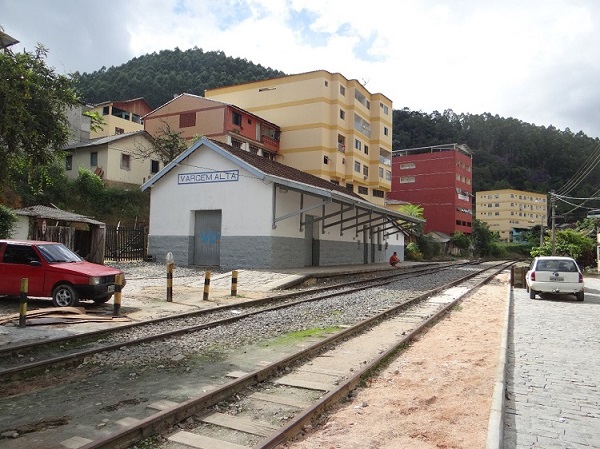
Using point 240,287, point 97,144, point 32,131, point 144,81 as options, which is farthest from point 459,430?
point 144,81

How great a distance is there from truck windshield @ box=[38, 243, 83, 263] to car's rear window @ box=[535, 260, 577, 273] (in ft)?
45.4

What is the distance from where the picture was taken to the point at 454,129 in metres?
96.9

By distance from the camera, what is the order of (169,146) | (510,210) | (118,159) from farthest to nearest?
(510,210) → (169,146) → (118,159)

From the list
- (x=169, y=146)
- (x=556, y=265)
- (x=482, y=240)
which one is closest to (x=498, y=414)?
(x=556, y=265)

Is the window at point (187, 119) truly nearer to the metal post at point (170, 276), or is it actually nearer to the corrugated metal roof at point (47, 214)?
the corrugated metal roof at point (47, 214)

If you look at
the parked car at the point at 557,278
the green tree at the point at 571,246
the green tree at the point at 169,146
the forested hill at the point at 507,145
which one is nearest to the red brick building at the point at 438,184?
the forested hill at the point at 507,145

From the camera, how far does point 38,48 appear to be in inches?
318

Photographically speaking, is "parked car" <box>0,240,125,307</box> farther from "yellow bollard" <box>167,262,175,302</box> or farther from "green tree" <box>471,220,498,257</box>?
"green tree" <box>471,220,498,257</box>

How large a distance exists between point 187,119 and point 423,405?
142 ft

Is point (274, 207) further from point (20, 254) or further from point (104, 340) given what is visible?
point (104, 340)

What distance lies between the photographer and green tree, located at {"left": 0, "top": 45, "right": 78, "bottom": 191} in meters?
7.40

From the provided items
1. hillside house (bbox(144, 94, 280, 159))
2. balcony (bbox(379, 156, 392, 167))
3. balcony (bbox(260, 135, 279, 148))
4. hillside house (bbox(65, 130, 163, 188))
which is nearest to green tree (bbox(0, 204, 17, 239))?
hillside house (bbox(65, 130, 163, 188))

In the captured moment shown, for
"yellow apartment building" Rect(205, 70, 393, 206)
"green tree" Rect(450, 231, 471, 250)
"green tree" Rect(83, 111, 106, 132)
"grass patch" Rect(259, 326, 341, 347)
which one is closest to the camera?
"grass patch" Rect(259, 326, 341, 347)

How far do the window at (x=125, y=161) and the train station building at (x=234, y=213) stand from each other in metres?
15.9
